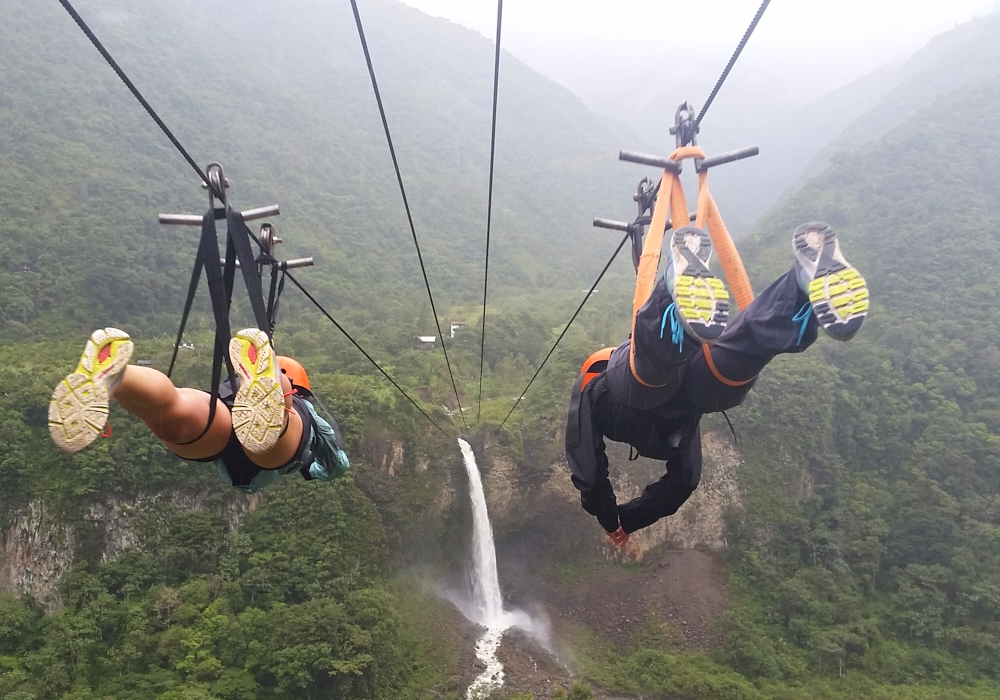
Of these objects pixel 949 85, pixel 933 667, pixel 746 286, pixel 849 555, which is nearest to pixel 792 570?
pixel 849 555

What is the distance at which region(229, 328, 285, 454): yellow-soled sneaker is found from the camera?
2773mm

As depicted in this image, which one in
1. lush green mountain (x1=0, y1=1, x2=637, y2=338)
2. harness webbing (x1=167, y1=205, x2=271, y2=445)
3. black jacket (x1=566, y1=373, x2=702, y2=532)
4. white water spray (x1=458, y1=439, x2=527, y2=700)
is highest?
lush green mountain (x1=0, y1=1, x2=637, y2=338)

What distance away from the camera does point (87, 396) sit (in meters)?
2.36

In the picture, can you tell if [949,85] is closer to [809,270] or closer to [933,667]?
[933,667]

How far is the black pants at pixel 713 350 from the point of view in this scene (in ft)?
8.14

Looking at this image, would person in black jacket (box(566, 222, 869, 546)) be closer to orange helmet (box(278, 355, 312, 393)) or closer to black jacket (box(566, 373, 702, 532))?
black jacket (box(566, 373, 702, 532))

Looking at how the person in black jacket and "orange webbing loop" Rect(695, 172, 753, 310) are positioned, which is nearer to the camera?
the person in black jacket

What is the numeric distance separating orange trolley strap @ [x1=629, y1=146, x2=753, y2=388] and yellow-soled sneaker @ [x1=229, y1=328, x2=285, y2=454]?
1731mm

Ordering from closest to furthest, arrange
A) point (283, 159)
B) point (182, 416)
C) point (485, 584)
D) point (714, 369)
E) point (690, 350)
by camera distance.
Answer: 1. point (690, 350)
2. point (714, 369)
3. point (182, 416)
4. point (485, 584)
5. point (283, 159)

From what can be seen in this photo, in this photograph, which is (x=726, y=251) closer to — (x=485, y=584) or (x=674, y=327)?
(x=674, y=327)

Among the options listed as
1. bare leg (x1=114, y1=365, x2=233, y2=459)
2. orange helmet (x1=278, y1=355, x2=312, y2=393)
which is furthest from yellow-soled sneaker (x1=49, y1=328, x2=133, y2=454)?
orange helmet (x1=278, y1=355, x2=312, y2=393)

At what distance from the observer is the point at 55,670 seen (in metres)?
9.70

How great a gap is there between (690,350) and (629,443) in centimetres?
122


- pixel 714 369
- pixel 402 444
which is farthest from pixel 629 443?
pixel 402 444
